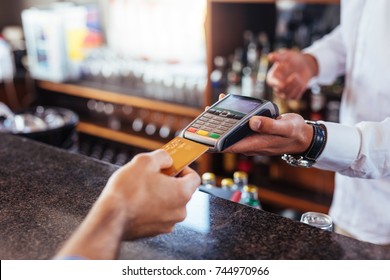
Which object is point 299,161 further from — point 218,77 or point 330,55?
point 218,77

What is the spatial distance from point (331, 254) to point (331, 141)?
0.93ft

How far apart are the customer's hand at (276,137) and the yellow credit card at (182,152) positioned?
6cm

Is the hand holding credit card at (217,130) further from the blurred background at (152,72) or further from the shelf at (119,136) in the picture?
the shelf at (119,136)

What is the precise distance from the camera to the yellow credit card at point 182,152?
0.70 metres

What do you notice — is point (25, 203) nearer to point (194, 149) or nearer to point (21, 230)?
point (21, 230)

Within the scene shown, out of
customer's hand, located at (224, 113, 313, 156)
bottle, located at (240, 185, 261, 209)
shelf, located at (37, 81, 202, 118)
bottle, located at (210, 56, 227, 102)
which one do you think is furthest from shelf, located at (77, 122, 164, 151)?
customer's hand, located at (224, 113, 313, 156)

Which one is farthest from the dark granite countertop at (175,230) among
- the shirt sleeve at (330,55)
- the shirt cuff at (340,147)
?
the shirt sleeve at (330,55)

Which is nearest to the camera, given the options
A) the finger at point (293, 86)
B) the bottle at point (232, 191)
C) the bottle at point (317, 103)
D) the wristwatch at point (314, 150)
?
the wristwatch at point (314, 150)

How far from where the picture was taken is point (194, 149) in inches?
29.6

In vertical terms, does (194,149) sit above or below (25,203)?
above

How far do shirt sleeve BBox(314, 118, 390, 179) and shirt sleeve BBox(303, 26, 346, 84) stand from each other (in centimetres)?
58

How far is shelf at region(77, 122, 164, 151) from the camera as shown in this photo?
2771 mm

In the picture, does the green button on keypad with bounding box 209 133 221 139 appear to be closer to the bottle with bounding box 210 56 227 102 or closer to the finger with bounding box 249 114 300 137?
the finger with bounding box 249 114 300 137
